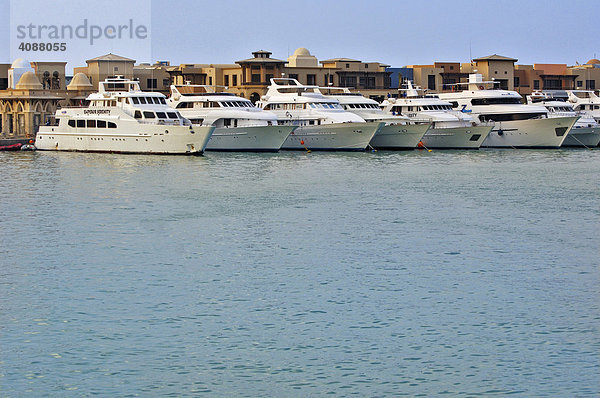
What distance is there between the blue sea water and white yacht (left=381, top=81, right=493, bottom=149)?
2713 cm

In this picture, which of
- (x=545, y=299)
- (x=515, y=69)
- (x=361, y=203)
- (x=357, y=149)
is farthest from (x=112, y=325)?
(x=515, y=69)

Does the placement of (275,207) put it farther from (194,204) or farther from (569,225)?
(569,225)

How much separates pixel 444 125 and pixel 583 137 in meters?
12.1

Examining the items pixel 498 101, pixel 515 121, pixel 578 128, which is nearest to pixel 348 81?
pixel 498 101

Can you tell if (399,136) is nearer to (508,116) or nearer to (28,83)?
(508,116)

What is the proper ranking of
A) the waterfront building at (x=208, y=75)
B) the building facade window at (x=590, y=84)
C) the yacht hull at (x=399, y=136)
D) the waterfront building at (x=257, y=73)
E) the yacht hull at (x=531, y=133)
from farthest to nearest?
the building facade window at (x=590, y=84) < the waterfront building at (x=208, y=75) < the waterfront building at (x=257, y=73) < the yacht hull at (x=531, y=133) < the yacht hull at (x=399, y=136)

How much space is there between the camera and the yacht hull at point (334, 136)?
2434 inches

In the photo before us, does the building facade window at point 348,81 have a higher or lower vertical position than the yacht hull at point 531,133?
higher

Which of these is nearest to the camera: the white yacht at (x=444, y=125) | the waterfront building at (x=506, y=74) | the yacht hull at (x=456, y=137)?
the yacht hull at (x=456, y=137)

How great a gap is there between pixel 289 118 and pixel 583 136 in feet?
75.1

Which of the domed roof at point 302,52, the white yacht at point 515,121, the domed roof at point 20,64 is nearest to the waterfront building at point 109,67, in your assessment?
the domed roof at point 20,64

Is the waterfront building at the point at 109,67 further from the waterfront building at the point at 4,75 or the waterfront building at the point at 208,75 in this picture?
the waterfront building at the point at 4,75

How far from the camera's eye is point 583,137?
70500 millimetres

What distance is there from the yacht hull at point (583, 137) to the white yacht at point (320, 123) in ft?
56.2
